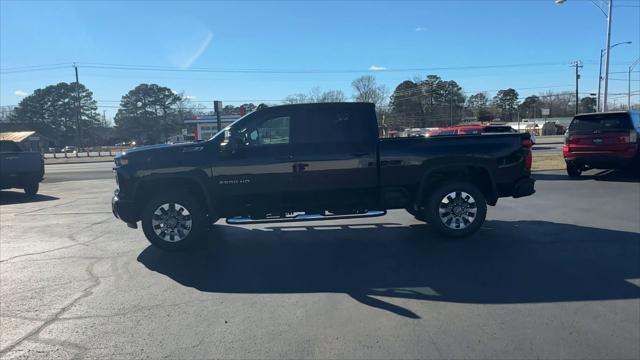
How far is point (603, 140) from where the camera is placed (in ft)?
41.7

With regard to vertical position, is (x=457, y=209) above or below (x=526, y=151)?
below

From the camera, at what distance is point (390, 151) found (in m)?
6.65

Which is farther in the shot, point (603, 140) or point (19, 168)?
point (19, 168)

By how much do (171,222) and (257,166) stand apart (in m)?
1.52

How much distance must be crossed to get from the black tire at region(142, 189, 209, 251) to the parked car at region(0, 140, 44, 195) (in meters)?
10.4

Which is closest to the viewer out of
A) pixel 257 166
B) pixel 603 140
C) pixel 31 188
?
pixel 257 166

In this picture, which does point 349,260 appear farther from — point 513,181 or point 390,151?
point 513,181

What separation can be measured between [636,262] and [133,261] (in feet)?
21.7

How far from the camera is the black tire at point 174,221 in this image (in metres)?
6.46

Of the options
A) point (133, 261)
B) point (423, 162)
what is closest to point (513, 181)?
point (423, 162)

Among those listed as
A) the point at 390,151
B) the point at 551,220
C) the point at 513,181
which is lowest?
the point at 551,220

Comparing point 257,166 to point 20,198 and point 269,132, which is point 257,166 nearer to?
point 269,132

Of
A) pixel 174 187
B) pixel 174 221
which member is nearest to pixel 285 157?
pixel 174 187

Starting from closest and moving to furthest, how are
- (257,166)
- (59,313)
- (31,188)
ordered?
(59,313) → (257,166) → (31,188)
